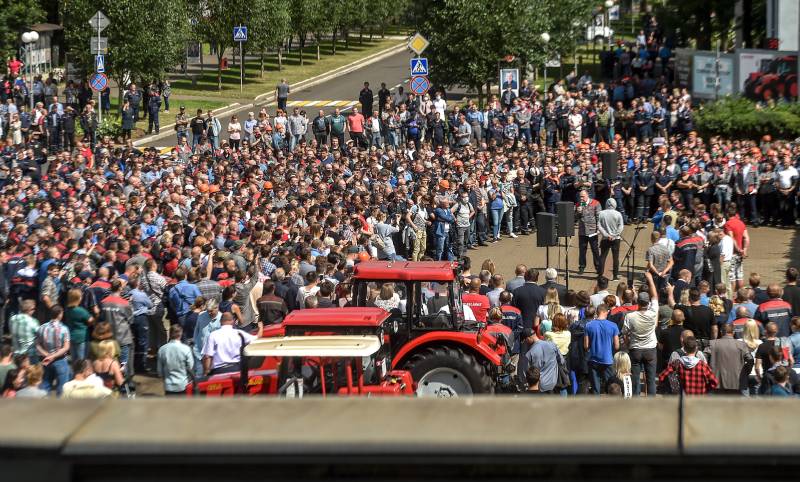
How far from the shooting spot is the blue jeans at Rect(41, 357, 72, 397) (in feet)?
46.4

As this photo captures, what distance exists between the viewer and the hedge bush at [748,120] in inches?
1270

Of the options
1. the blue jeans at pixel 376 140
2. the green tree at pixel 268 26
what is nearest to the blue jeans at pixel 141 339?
the blue jeans at pixel 376 140

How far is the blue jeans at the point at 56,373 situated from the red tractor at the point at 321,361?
9.14 feet

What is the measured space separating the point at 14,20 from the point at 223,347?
42158 mm

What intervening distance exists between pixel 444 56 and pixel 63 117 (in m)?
14.9

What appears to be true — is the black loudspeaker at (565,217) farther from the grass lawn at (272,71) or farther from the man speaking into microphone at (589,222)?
the grass lawn at (272,71)

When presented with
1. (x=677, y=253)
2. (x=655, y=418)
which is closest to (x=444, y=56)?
(x=677, y=253)

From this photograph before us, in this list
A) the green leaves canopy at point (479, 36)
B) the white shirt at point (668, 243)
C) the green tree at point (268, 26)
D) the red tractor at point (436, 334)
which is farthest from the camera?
the green tree at point (268, 26)

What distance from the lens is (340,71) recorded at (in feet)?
205

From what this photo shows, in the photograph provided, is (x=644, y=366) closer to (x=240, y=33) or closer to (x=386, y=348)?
(x=386, y=348)

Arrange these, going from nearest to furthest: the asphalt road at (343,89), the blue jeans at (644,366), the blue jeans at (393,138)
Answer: the blue jeans at (644,366)
the blue jeans at (393,138)
the asphalt road at (343,89)

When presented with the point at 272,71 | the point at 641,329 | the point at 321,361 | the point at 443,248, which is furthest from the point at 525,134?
the point at 272,71

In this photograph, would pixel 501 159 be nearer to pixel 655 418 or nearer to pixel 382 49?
pixel 655 418

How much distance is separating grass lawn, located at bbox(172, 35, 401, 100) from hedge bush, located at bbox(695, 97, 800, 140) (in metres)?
24.2
